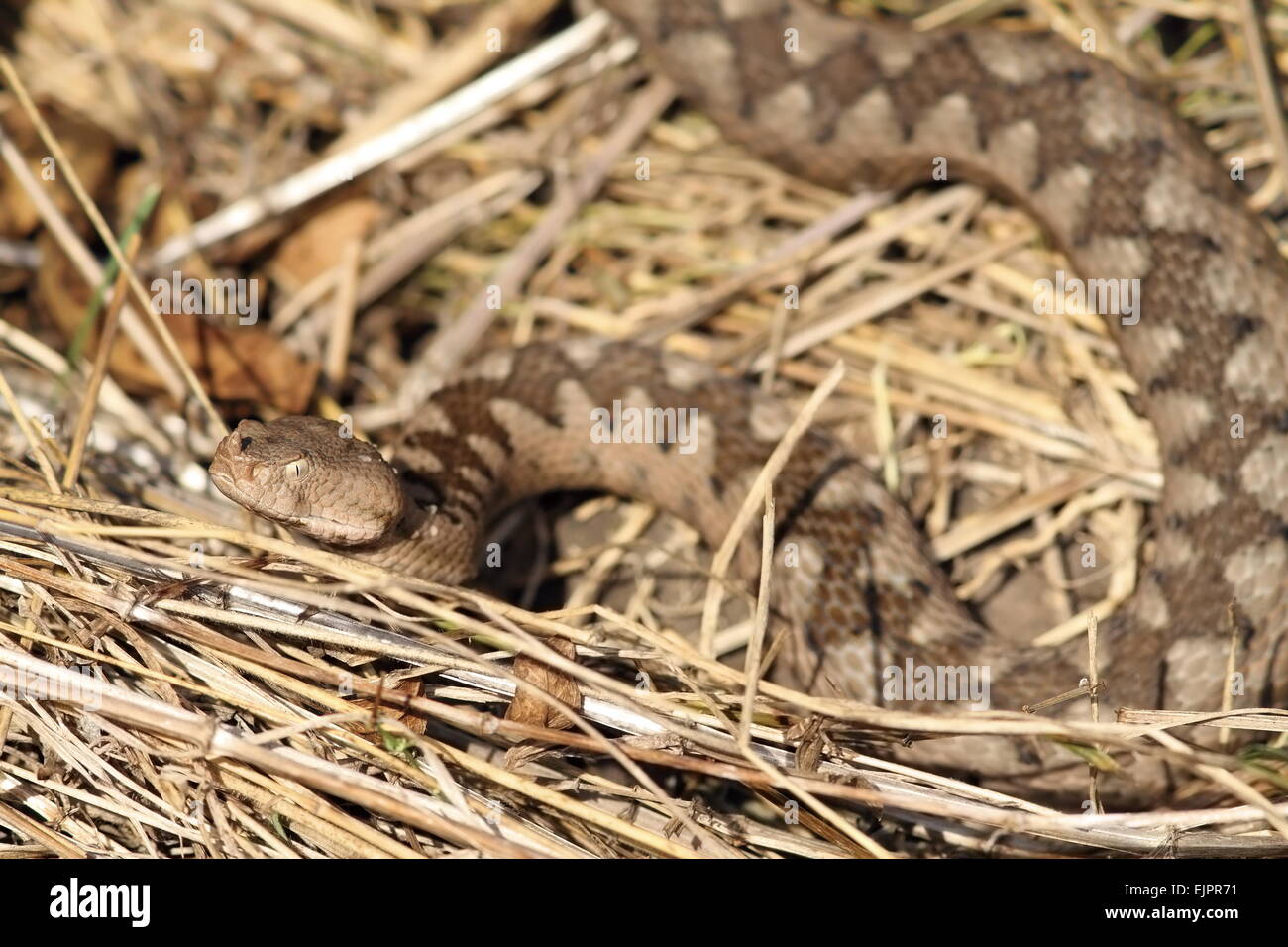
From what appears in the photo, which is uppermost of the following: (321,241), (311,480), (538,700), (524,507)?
(321,241)

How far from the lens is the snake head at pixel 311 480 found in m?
3.81

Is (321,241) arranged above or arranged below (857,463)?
above

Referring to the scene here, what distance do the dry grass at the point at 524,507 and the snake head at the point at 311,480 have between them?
178mm

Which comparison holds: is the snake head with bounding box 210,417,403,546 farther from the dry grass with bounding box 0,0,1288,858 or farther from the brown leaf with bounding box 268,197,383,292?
the brown leaf with bounding box 268,197,383,292

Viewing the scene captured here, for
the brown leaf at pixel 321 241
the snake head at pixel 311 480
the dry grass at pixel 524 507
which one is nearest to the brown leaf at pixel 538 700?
the dry grass at pixel 524 507

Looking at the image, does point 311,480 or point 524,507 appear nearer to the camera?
point 311,480

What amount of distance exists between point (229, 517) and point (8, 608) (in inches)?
36.2

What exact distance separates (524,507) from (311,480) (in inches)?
56.0

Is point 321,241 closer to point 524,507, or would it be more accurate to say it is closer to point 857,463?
point 524,507

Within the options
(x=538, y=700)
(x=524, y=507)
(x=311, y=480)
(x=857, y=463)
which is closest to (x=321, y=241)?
(x=524, y=507)

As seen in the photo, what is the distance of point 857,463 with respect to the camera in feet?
15.8

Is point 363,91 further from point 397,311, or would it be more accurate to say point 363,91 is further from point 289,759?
point 289,759

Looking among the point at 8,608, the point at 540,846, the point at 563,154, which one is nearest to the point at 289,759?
the point at 540,846

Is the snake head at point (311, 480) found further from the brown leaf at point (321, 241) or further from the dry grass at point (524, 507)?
the brown leaf at point (321, 241)
